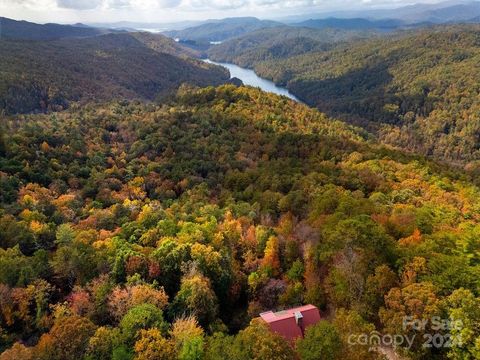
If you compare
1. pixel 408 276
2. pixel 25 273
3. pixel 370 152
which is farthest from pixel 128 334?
pixel 370 152

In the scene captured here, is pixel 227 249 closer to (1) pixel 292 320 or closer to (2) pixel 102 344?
(1) pixel 292 320

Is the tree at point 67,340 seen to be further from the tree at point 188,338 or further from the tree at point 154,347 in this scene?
the tree at point 188,338

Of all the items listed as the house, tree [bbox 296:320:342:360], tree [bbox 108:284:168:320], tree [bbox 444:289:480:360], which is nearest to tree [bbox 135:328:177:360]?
tree [bbox 108:284:168:320]

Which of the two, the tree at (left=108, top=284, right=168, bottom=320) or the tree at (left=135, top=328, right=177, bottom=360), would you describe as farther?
the tree at (left=108, top=284, right=168, bottom=320)

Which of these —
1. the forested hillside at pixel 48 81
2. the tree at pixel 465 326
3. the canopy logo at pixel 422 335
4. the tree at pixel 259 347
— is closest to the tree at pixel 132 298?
the tree at pixel 259 347

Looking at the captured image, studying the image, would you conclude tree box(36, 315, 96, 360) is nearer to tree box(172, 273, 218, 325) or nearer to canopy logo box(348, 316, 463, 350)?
tree box(172, 273, 218, 325)

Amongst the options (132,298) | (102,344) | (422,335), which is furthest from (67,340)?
(422,335)

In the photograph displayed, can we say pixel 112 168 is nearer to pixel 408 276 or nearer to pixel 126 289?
pixel 126 289
